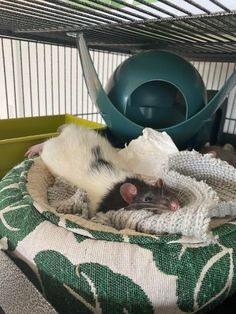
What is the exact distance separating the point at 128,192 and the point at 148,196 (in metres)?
0.05

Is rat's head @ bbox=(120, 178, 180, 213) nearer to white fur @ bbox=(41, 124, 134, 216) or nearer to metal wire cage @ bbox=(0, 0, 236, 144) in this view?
white fur @ bbox=(41, 124, 134, 216)

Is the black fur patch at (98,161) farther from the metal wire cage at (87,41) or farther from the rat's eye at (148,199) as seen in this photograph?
the metal wire cage at (87,41)

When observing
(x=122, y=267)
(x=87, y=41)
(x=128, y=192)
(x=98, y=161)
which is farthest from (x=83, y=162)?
(x=87, y=41)

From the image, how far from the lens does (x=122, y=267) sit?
0.40 metres

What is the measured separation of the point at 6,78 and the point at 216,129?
3.69ft

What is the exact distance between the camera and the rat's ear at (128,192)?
646 mm

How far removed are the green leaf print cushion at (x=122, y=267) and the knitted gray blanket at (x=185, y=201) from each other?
0.10 feet

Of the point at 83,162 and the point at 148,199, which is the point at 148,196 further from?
the point at 83,162

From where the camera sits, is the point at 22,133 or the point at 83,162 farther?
the point at 22,133

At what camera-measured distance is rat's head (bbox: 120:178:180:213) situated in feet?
2.01

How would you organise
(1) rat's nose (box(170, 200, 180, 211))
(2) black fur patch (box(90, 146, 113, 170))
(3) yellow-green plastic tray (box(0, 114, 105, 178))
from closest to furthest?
1. (1) rat's nose (box(170, 200, 180, 211))
2. (2) black fur patch (box(90, 146, 113, 170))
3. (3) yellow-green plastic tray (box(0, 114, 105, 178))

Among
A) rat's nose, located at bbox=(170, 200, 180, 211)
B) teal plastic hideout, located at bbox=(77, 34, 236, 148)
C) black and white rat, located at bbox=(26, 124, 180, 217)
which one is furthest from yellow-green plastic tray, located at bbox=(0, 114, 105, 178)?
rat's nose, located at bbox=(170, 200, 180, 211)

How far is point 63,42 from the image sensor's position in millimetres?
1193

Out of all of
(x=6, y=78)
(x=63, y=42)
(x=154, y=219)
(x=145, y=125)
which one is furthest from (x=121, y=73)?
(x=6, y=78)
